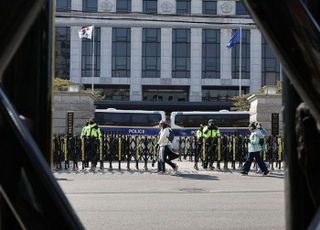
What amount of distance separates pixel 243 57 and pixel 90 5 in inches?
697

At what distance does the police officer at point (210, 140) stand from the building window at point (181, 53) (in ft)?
147

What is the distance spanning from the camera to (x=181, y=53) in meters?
62.9

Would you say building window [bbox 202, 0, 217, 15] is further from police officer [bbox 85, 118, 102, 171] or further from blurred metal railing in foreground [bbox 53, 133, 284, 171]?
police officer [bbox 85, 118, 102, 171]

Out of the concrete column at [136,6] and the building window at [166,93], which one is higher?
the concrete column at [136,6]

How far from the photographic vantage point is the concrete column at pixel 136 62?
62347 millimetres

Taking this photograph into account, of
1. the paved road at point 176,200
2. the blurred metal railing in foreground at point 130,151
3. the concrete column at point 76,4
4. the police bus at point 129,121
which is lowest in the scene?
the paved road at point 176,200

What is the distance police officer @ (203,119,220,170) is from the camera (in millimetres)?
17750

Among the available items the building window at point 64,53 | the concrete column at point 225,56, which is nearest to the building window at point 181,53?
the concrete column at point 225,56

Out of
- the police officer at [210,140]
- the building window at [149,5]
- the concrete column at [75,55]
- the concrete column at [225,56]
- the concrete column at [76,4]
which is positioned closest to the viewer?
the police officer at [210,140]

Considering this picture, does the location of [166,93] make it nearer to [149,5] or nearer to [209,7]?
[149,5]

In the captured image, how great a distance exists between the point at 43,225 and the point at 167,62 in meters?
62.4

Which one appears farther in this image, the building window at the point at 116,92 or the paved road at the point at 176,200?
the building window at the point at 116,92

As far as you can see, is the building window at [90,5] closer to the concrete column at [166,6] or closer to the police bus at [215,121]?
the concrete column at [166,6]

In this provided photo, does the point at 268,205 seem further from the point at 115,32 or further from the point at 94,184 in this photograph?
the point at 115,32
